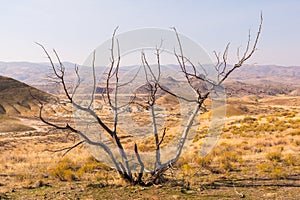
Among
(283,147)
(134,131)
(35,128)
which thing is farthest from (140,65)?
(35,128)

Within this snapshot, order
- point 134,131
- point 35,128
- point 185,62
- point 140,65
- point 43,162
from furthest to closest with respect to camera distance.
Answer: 1. point 35,128
2. point 134,131
3. point 43,162
4. point 140,65
5. point 185,62

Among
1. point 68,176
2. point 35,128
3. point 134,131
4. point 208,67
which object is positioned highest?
point 208,67

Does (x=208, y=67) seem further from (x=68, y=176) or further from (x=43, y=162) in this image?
(x=43, y=162)

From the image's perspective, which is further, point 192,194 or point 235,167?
point 235,167

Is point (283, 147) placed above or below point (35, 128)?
above

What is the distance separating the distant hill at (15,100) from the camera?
249 ft

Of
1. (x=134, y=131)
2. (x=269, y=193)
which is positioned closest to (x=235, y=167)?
(x=269, y=193)

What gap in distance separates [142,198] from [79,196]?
1880 millimetres

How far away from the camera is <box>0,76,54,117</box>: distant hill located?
7581 cm

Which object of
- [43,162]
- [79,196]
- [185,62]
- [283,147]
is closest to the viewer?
[79,196]

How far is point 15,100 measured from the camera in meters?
82.2

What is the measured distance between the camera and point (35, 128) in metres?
58.1

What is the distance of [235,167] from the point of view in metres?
11.7

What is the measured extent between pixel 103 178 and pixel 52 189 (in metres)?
1.82
